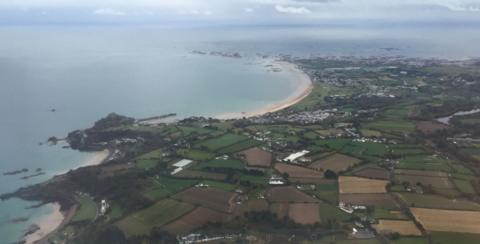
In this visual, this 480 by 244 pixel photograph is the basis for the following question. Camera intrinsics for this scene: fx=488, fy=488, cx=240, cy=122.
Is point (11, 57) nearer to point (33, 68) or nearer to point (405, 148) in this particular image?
point (33, 68)

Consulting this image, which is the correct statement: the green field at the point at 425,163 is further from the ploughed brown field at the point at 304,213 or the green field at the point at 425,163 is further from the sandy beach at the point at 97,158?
the sandy beach at the point at 97,158

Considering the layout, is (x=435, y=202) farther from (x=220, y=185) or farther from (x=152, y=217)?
(x=152, y=217)

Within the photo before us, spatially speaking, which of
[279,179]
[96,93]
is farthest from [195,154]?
[96,93]

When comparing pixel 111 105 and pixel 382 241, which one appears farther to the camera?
pixel 111 105

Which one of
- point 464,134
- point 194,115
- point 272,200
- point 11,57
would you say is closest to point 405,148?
point 464,134

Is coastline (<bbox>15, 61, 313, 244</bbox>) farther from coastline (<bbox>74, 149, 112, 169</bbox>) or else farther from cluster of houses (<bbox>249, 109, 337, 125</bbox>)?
cluster of houses (<bbox>249, 109, 337, 125</bbox>)

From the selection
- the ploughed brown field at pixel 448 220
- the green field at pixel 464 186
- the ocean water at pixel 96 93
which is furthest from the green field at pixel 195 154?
the green field at pixel 464 186
